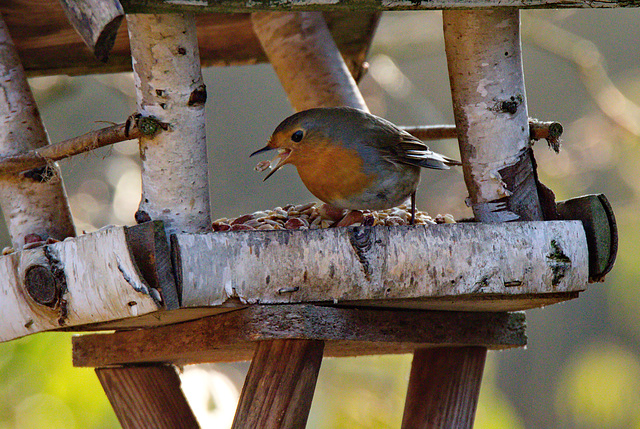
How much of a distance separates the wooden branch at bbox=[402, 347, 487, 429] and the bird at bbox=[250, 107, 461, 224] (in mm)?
364

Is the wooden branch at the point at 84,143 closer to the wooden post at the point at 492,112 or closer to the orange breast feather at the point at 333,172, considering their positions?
the orange breast feather at the point at 333,172

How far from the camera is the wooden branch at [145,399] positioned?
166 cm

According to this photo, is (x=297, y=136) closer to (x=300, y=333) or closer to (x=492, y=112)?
(x=492, y=112)

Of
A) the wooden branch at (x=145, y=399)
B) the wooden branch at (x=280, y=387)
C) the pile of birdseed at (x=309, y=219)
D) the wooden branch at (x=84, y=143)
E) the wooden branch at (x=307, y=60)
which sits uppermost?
the wooden branch at (x=307, y=60)

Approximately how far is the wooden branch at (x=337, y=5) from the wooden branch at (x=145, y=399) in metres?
0.89

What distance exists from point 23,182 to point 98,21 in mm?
651

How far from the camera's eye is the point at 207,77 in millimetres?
5938

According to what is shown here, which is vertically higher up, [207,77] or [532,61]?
[532,61]

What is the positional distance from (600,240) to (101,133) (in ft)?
3.11

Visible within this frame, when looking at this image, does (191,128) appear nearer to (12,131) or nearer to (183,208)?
(183,208)

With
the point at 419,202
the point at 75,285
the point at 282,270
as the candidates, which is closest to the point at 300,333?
the point at 282,270

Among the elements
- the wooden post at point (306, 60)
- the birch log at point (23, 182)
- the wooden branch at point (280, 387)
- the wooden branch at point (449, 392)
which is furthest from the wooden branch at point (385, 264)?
the wooden post at point (306, 60)

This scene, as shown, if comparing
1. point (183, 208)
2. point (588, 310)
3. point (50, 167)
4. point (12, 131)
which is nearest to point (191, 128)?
point (183, 208)

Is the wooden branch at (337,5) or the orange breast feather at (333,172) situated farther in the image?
the orange breast feather at (333,172)
